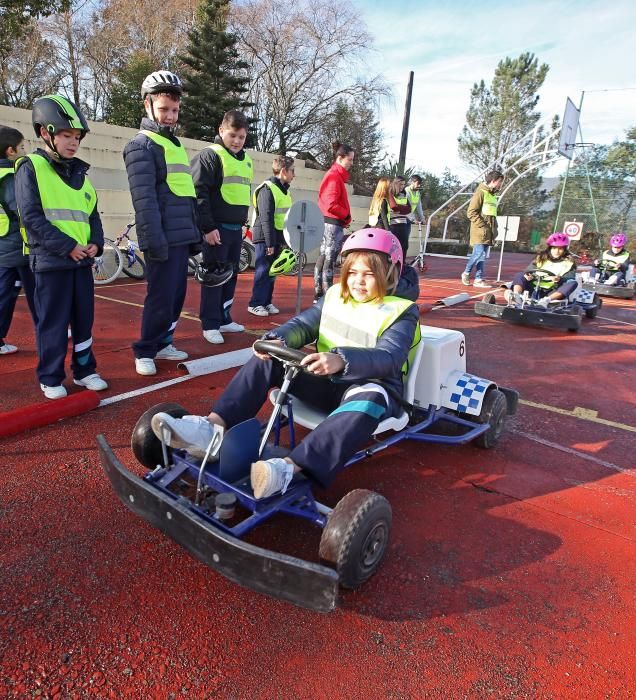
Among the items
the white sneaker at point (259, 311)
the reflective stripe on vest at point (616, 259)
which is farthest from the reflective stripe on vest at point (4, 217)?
the reflective stripe on vest at point (616, 259)

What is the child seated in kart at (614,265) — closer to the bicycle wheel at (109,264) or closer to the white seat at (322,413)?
the bicycle wheel at (109,264)

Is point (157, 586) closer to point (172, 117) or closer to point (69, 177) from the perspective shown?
point (69, 177)

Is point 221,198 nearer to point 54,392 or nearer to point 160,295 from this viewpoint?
point 160,295

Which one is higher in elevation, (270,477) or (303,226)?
(303,226)

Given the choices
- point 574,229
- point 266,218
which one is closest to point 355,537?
point 266,218

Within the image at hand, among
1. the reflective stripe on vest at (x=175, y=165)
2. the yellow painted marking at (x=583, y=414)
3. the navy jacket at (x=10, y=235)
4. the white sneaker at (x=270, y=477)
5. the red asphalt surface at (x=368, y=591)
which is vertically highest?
the reflective stripe on vest at (x=175, y=165)

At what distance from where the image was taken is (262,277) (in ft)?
23.7

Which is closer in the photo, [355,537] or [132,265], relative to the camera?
[355,537]

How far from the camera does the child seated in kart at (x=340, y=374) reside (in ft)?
8.23

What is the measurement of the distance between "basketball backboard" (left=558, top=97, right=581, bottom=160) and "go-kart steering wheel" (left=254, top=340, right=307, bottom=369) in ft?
64.3

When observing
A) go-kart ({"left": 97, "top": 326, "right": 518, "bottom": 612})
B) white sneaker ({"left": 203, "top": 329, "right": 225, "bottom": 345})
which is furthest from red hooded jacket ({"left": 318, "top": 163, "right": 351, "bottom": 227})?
go-kart ({"left": 97, "top": 326, "right": 518, "bottom": 612})

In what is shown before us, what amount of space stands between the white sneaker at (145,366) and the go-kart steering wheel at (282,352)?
232 cm

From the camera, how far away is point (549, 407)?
4.80m

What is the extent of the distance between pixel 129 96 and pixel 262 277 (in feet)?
78.4
